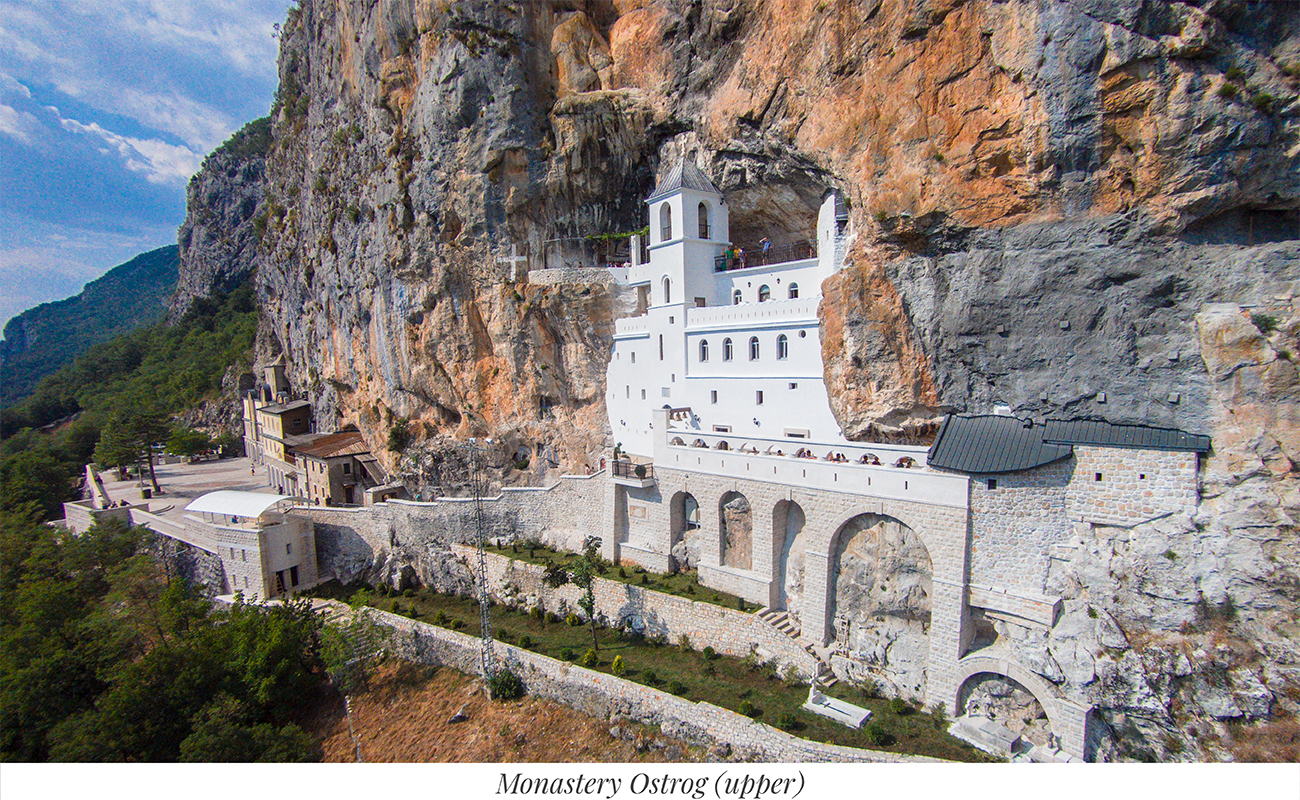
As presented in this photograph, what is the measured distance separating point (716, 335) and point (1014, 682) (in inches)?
668

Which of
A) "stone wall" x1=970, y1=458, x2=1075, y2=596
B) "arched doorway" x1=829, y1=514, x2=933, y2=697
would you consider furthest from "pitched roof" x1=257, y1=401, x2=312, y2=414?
"stone wall" x1=970, y1=458, x2=1075, y2=596

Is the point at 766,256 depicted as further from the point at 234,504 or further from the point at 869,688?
the point at 234,504

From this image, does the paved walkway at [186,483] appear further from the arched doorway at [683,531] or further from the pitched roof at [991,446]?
the pitched roof at [991,446]

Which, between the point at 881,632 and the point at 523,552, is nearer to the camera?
the point at 881,632

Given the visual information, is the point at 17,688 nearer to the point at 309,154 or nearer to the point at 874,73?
the point at 874,73

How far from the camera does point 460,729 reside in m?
21.5

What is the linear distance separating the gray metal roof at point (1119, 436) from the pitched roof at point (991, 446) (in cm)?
35

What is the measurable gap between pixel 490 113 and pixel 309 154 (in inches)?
964

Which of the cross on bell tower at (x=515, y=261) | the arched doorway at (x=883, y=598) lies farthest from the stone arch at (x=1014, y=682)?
the cross on bell tower at (x=515, y=261)

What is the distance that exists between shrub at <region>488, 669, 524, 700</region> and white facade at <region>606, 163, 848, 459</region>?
1198 centimetres

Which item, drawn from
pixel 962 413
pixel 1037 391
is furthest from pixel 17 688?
pixel 1037 391

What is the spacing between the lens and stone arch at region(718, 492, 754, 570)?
2259cm

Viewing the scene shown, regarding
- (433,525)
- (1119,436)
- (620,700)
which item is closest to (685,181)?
(1119,436)
